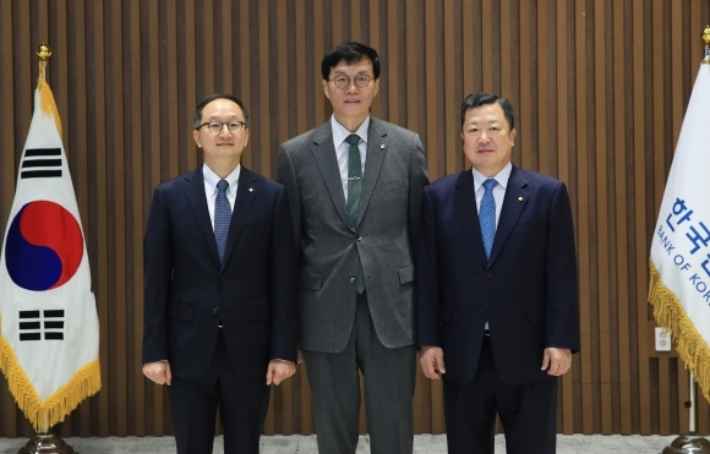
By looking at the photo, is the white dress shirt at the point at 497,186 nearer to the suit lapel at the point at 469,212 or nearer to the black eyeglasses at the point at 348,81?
the suit lapel at the point at 469,212

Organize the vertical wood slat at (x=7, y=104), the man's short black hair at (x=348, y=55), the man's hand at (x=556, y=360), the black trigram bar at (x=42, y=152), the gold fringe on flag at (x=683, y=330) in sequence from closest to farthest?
the man's hand at (x=556, y=360), the man's short black hair at (x=348, y=55), the gold fringe on flag at (x=683, y=330), the black trigram bar at (x=42, y=152), the vertical wood slat at (x=7, y=104)

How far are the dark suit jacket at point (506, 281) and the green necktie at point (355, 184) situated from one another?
19 centimetres

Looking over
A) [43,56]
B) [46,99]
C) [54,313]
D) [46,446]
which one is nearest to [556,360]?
[54,313]

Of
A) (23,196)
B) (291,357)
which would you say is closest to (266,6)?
(23,196)

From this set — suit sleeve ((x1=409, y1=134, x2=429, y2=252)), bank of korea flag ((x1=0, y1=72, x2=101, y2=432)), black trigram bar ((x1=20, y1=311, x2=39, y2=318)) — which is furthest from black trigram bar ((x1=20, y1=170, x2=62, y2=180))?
suit sleeve ((x1=409, y1=134, x2=429, y2=252))

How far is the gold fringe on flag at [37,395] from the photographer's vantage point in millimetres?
3902

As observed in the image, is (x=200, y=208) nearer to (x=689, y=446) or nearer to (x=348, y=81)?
(x=348, y=81)

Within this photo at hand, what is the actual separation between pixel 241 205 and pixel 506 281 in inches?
33.6

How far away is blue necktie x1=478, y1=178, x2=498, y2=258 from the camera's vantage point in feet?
8.91

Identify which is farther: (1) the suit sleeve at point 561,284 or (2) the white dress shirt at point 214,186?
(2) the white dress shirt at point 214,186

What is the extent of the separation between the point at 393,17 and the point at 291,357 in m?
2.24

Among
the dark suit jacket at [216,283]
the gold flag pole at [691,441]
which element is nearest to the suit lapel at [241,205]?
the dark suit jacket at [216,283]

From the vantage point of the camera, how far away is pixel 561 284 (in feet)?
8.75

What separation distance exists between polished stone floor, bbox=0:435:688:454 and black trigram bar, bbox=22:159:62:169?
1.37 metres
